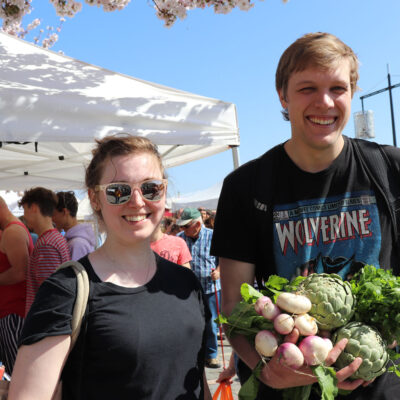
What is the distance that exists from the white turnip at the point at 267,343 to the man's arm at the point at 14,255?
10.2 ft

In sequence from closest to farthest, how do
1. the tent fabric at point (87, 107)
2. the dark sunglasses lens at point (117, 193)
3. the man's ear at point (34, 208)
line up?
the dark sunglasses lens at point (117, 193)
the tent fabric at point (87, 107)
the man's ear at point (34, 208)

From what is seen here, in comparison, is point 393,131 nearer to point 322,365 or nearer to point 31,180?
point 31,180

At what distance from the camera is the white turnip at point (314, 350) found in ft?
4.83

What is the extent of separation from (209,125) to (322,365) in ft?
10.5

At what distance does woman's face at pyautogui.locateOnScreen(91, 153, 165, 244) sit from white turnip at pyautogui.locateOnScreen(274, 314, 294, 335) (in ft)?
2.08

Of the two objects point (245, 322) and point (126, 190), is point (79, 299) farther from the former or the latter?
point (245, 322)

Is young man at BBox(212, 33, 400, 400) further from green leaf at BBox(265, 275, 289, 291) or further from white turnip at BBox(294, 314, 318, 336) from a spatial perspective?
white turnip at BBox(294, 314, 318, 336)

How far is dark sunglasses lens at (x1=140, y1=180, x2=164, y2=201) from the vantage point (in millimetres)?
1856

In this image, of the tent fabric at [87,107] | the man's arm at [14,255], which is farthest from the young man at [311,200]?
the man's arm at [14,255]

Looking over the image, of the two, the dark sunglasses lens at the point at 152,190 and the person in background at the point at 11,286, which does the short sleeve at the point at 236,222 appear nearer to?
the dark sunglasses lens at the point at 152,190

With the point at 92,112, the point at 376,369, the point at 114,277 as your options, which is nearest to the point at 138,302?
the point at 114,277

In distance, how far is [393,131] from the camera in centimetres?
1814

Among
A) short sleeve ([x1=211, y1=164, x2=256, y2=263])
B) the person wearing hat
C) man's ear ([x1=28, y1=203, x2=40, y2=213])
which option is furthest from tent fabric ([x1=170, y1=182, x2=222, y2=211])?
short sleeve ([x1=211, y1=164, x2=256, y2=263])

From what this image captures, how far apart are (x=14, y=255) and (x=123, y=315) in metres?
2.80
